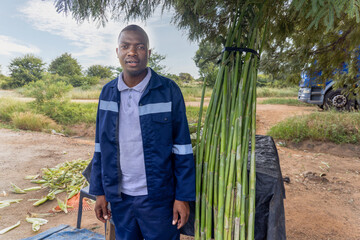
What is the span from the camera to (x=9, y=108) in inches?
416

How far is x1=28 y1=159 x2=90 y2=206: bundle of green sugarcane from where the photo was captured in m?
3.66

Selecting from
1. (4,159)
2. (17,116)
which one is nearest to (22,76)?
(17,116)

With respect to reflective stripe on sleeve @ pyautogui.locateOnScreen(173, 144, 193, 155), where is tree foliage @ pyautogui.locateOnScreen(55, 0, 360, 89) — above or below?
above

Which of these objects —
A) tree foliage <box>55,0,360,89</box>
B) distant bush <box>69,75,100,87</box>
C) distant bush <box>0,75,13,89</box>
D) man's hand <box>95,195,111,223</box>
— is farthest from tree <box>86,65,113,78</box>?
man's hand <box>95,195,111,223</box>

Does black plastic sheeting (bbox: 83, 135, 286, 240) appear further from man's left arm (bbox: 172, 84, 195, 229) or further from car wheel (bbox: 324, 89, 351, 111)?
car wheel (bbox: 324, 89, 351, 111)

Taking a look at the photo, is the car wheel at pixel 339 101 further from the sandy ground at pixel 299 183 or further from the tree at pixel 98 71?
the tree at pixel 98 71

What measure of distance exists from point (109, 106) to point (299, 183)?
150 inches

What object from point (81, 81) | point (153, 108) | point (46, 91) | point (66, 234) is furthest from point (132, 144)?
point (81, 81)

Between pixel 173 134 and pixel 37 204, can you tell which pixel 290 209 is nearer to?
pixel 173 134

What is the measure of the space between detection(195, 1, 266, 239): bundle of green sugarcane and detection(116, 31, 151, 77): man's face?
45cm

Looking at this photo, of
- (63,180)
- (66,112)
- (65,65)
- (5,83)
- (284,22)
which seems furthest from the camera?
(65,65)

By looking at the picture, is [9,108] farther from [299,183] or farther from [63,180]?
[299,183]

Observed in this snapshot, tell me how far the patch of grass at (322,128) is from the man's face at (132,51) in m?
5.87

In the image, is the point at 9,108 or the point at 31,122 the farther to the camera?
the point at 9,108
